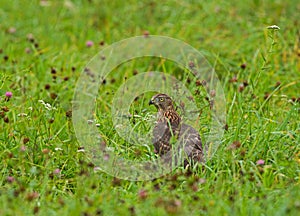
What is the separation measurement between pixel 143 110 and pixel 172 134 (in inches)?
22.7

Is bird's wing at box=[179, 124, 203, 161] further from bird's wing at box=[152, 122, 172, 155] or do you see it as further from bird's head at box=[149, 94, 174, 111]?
bird's head at box=[149, 94, 174, 111]

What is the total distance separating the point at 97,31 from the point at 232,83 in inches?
82.3

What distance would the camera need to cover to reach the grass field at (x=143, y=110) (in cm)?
372

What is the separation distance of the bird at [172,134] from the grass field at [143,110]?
99mm

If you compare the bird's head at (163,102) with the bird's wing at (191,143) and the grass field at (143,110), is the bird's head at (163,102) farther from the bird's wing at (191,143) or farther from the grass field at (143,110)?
the bird's wing at (191,143)

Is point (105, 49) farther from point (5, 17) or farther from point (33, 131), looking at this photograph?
point (33, 131)

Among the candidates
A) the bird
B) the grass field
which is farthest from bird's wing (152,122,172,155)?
the grass field

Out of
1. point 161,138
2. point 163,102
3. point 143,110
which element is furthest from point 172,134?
point 143,110

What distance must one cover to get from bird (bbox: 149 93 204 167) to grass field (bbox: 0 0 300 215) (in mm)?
99

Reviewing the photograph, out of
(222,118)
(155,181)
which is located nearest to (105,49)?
(222,118)

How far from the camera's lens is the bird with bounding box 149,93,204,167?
4.30m

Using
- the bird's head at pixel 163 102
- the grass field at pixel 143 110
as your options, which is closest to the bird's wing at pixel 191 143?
the grass field at pixel 143 110

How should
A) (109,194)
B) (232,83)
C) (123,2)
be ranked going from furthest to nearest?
1. (123,2)
2. (232,83)
3. (109,194)

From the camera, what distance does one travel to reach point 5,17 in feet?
24.4
